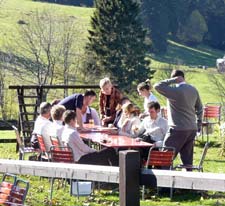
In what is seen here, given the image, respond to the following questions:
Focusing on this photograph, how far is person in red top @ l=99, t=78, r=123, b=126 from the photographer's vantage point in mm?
11744

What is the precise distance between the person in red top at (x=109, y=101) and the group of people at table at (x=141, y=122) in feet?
0.06

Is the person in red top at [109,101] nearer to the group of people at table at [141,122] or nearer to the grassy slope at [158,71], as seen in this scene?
the group of people at table at [141,122]

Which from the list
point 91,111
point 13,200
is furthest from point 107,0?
point 13,200

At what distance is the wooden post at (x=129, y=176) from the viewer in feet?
15.3

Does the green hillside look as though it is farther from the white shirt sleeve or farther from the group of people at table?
the white shirt sleeve

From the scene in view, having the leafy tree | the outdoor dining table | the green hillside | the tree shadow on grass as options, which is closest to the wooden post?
the outdoor dining table

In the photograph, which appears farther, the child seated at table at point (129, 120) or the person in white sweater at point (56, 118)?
the child seated at table at point (129, 120)

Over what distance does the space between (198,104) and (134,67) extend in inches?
1672

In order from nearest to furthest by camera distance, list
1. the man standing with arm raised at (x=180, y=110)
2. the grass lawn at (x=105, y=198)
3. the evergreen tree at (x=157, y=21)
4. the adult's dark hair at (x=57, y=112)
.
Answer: the grass lawn at (x=105, y=198), the man standing with arm raised at (x=180, y=110), the adult's dark hair at (x=57, y=112), the evergreen tree at (x=157, y=21)

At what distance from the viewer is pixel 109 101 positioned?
11961 mm

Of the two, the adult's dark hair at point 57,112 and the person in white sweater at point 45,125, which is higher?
the adult's dark hair at point 57,112

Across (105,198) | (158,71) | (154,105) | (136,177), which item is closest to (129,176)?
(136,177)

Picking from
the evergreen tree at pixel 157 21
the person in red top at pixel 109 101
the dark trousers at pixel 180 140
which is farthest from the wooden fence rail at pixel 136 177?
the evergreen tree at pixel 157 21

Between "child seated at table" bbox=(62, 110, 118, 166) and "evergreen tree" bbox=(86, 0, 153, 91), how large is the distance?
41164 millimetres
